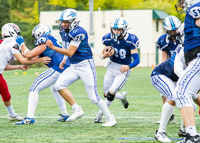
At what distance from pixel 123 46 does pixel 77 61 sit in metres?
0.93

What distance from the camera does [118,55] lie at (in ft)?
22.4

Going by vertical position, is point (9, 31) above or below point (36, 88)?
above

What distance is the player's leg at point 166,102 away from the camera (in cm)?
484

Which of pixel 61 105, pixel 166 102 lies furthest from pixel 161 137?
pixel 61 105

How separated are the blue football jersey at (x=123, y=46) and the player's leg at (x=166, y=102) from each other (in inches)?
57.7

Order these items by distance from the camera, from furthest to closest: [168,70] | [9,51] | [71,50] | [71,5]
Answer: [71,5], [9,51], [71,50], [168,70]

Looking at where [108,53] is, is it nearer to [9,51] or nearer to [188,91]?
[9,51]

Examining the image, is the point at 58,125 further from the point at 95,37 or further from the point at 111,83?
the point at 95,37

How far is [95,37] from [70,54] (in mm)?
33739

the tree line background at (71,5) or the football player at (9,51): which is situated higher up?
the football player at (9,51)

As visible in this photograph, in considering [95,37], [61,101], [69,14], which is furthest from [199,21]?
[95,37]

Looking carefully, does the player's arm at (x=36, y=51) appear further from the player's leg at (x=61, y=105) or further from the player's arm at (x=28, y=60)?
the player's leg at (x=61, y=105)

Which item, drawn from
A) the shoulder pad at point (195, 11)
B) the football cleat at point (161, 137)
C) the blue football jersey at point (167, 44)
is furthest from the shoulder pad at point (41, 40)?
the shoulder pad at point (195, 11)

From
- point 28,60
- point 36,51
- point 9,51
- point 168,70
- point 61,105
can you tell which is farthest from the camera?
point 61,105
